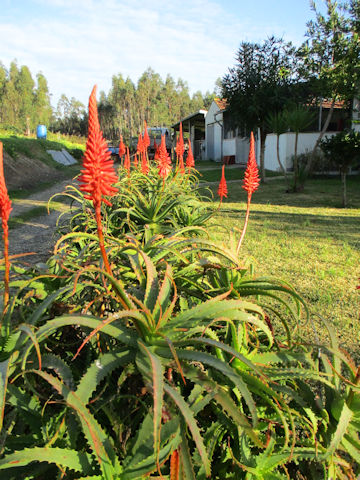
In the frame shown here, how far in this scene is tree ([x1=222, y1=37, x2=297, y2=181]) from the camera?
45.6ft

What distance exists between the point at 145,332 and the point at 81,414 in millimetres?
326

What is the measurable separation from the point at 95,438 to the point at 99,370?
0.20m

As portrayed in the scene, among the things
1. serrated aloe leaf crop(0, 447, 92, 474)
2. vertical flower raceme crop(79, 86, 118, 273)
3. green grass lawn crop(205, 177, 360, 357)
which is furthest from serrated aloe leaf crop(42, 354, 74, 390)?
green grass lawn crop(205, 177, 360, 357)

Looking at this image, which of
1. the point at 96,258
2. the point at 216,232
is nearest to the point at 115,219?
the point at 96,258

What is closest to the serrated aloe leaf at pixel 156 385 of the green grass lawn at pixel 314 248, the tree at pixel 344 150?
the green grass lawn at pixel 314 248

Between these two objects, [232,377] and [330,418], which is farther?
[330,418]

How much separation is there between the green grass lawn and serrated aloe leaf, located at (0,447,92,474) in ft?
3.89

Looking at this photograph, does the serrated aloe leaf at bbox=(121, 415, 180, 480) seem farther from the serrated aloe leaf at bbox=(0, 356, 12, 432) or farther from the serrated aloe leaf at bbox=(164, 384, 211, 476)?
the serrated aloe leaf at bbox=(0, 356, 12, 432)

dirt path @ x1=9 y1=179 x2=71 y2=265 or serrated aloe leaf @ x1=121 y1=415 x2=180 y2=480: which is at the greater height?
serrated aloe leaf @ x1=121 y1=415 x2=180 y2=480

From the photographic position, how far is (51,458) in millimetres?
979

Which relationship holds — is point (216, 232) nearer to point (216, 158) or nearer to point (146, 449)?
point (146, 449)

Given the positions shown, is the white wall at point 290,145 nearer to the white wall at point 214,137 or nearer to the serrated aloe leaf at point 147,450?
the white wall at point 214,137

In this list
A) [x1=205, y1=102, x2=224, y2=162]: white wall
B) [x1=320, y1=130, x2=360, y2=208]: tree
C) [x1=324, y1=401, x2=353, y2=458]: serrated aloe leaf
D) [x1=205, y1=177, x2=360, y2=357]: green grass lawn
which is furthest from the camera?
[x1=205, y1=102, x2=224, y2=162]: white wall

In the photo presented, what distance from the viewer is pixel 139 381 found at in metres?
1.33
